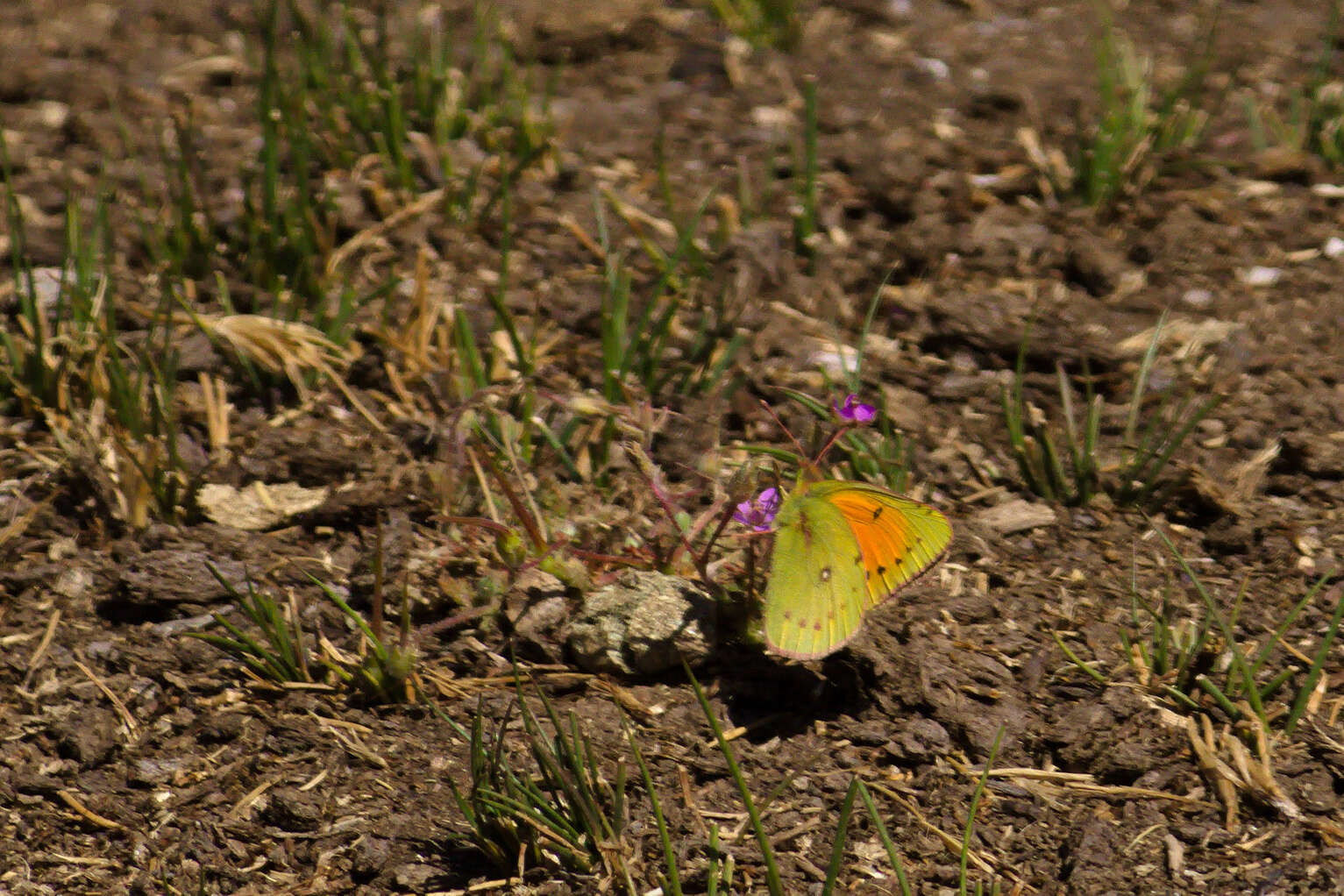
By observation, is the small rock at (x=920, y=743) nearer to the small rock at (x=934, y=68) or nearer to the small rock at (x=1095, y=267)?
the small rock at (x=1095, y=267)

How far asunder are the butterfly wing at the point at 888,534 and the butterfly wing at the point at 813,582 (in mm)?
41

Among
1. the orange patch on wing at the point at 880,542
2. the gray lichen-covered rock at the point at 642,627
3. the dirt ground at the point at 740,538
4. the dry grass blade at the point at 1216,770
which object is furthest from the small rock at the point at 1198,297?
the gray lichen-covered rock at the point at 642,627

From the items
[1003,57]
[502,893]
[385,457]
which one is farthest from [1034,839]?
[1003,57]

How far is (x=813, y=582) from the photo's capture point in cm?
247

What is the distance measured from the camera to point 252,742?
2.68 meters

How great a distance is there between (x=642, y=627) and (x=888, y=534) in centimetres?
57

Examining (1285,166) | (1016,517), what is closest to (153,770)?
(1016,517)

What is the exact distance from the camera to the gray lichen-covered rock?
2.73 metres

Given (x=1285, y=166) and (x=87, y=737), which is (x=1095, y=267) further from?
(x=87, y=737)

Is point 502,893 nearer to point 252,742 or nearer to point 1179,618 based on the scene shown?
point 252,742

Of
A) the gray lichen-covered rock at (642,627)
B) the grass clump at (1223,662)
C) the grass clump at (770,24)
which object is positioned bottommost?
the gray lichen-covered rock at (642,627)

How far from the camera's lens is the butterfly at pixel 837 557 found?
2414 millimetres

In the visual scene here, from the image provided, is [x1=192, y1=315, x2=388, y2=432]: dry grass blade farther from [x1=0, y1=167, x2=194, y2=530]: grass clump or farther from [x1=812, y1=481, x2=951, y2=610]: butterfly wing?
[x1=812, y1=481, x2=951, y2=610]: butterfly wing

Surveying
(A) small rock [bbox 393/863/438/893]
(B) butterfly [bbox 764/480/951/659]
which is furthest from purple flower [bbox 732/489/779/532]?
(A) small rock [bbox 393/863/438/893]
